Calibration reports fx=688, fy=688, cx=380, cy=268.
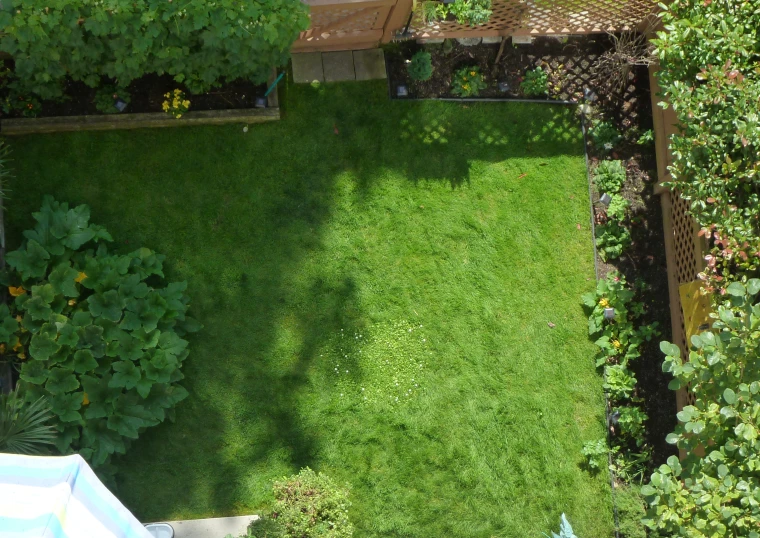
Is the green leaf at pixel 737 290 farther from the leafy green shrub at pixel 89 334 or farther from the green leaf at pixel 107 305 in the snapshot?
the green leaf at pixel 107 305

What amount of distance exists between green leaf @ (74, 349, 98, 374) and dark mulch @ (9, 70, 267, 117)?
2.53m

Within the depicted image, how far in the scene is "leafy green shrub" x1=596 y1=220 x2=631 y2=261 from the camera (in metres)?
7.67

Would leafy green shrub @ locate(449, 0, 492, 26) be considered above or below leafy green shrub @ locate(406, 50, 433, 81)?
above

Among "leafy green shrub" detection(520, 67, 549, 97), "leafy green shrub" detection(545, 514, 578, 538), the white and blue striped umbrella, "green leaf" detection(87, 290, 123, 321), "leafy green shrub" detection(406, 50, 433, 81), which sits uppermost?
"leafy green shrub" detection(406, 50, 433, 81)

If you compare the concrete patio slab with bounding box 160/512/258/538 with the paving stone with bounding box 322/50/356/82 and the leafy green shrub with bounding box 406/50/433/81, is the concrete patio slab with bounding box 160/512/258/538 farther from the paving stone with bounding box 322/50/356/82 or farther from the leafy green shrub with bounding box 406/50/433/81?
the leafy green shrub with bounding box 406/50/433/81

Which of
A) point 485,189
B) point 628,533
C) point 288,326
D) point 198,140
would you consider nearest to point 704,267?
point 485,189

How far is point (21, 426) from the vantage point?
229 inches

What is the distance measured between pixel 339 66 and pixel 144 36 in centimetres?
234

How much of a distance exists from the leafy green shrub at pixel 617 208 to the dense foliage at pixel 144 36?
393cm

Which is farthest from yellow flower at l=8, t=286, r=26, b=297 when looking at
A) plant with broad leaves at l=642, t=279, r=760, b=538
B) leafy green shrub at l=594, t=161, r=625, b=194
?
leafy green shrub at l=594, t=161, r=625, b=194

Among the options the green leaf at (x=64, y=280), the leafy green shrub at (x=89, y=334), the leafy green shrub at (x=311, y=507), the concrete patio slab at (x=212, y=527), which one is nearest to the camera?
the leafy green shrub at (x=311, y=507)

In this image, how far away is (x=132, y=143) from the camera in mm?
7398

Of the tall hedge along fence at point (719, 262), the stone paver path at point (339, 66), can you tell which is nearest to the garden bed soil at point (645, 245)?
the tall hedge along fence at point (719, 262)

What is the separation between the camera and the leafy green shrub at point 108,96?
7.07 metres
